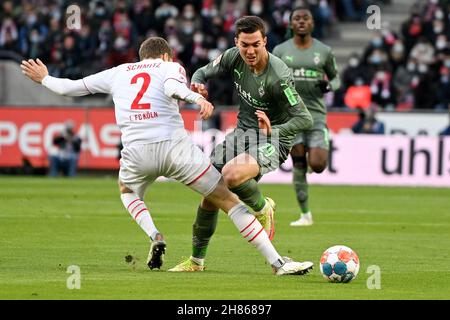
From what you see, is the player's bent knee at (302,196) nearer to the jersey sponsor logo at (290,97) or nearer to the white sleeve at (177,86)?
the jersey sponsor logo at (290,97)

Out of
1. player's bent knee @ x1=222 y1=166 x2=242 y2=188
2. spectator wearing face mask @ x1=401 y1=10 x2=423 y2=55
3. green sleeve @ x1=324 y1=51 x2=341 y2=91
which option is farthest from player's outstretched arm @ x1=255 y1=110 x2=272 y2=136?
spectator wearing face mask @ x1=401 y1=10 x2=423 y2=55

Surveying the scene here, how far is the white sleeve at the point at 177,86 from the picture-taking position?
9.99 m

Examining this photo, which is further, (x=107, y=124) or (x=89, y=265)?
A: (x=107, y=124)

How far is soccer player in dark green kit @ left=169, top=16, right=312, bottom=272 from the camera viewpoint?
10.7 metres

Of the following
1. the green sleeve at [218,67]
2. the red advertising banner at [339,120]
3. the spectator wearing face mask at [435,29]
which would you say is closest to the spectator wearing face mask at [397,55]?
the spectator wearing face mask at [435,29]

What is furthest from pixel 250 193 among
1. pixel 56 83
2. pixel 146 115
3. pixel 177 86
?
pixel 56 83

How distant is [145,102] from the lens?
34.6 feet

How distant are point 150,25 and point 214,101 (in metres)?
4.19

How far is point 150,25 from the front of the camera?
33031 mm

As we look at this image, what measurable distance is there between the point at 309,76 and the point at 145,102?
6169mm

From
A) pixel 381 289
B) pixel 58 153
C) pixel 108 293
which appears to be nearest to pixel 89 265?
pixel 108 293

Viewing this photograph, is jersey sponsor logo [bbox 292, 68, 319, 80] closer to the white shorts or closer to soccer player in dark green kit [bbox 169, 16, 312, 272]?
soccer player in dark green kit [bbox 169, 16, 312, 272]
